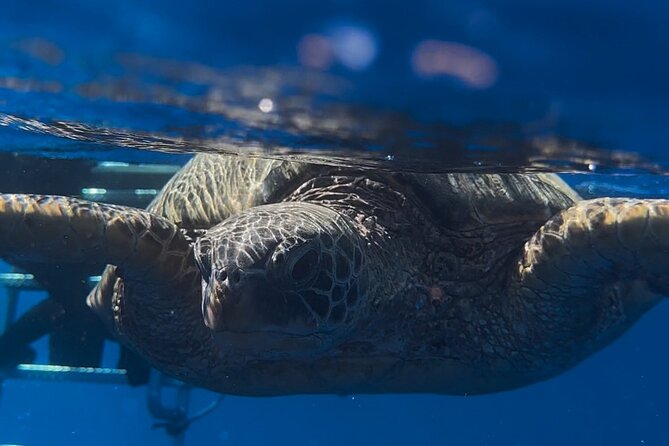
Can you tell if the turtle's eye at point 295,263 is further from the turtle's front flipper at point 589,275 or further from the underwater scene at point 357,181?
the turtle's front flipper at point 589,275

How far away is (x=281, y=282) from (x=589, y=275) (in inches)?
76.8

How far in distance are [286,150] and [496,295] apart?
6.43 feet

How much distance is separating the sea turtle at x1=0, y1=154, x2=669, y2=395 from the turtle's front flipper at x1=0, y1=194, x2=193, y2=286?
0.01 m

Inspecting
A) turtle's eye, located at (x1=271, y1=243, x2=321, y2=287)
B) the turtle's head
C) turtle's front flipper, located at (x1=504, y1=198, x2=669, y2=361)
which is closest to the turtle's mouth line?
the turtle's head

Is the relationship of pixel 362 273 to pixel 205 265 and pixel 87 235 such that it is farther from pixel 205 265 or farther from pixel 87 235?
pixel 87 235

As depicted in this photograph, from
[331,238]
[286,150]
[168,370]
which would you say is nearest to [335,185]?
[286,150]

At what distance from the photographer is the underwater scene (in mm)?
2650

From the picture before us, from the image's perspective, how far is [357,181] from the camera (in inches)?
175

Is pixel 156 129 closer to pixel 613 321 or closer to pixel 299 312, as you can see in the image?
pixel 299 312

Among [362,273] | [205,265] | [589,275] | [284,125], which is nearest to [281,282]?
[205,265]

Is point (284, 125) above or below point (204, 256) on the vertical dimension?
above

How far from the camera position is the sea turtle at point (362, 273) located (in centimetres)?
304

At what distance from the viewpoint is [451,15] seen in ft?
7.91

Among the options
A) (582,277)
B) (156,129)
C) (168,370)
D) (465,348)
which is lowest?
(168,370)
